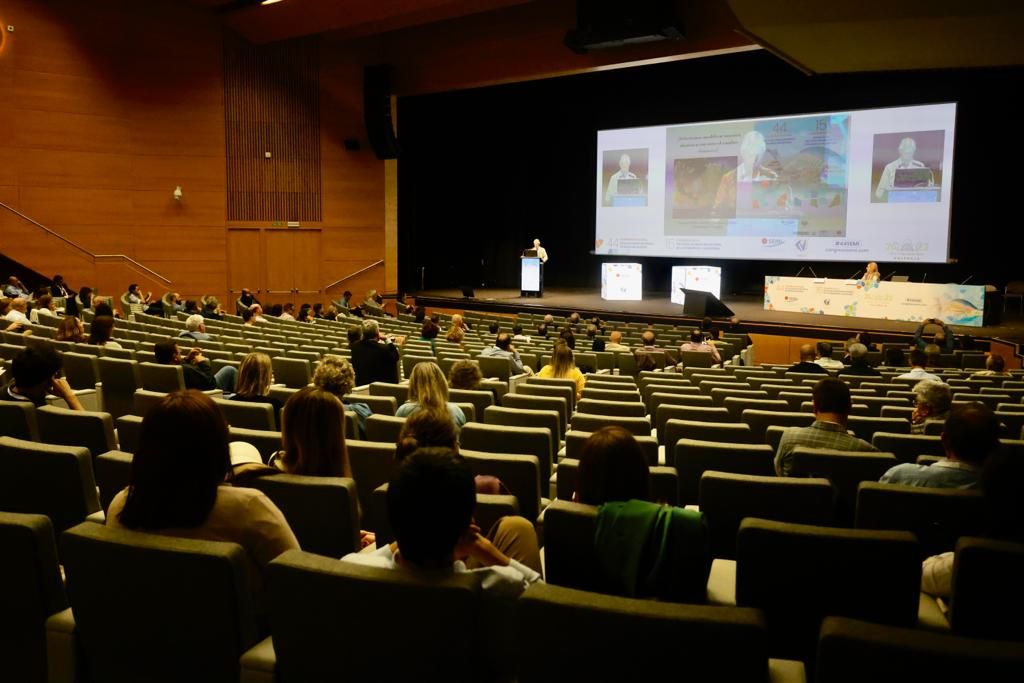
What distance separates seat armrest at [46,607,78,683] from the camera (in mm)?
2092

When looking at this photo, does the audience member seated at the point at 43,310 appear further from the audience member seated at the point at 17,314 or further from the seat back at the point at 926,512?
the seat back at the point at 926,512

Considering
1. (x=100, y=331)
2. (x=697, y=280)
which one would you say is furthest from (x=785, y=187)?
(x=100, y=331)

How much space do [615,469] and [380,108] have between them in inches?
745

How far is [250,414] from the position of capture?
4445mm

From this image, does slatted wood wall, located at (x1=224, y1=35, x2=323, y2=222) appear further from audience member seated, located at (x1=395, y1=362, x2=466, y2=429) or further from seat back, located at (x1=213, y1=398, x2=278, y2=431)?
audience member seated, located at (x1=395, y1=362, x2=466, y2=429)

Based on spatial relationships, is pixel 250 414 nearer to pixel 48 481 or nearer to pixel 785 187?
pixel 48 481

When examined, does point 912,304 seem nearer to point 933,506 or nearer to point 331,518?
point 933,506

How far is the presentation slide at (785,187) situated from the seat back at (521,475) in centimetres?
1501

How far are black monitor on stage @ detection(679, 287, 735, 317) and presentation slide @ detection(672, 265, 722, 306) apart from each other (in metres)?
1.12

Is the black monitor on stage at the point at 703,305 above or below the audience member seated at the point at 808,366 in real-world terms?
above

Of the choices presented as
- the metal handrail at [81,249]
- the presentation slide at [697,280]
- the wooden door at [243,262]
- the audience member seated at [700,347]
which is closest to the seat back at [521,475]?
the audience member seated at [700,347]

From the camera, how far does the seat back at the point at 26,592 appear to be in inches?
81.0

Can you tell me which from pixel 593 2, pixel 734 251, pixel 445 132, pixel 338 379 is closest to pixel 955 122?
pixel 734 251

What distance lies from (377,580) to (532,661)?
0.36m
